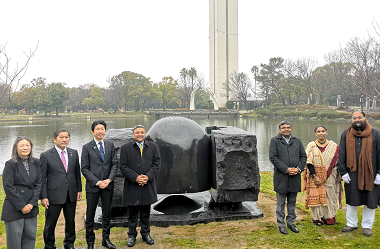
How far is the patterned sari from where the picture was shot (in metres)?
4.78

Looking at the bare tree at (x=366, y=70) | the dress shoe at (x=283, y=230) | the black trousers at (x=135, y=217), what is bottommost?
the dress shoe at (x=283, y=230)

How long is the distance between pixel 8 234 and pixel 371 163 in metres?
4.71

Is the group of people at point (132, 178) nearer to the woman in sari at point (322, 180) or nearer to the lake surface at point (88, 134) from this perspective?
the woman in sari at point (322, 180)

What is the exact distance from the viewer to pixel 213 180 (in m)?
5.44

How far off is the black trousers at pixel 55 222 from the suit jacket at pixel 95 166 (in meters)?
0.33

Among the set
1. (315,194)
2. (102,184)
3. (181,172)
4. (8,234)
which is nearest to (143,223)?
(102,184)

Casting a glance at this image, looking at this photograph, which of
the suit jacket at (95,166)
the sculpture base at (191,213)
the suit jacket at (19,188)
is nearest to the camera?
the suit jacket at (19,188)

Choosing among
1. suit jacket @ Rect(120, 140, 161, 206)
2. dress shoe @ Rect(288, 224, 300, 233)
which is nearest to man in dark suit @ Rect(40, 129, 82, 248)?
suit jacket @ Rect(120, 140, 161, 206)

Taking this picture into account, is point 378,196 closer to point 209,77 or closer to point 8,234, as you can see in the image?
point 8,234

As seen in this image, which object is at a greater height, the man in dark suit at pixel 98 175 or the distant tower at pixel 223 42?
the distant tower at pixel 223 42

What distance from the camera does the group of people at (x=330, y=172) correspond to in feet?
14.5

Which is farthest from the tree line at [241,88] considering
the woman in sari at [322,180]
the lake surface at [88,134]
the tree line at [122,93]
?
the woman in sari at [322,180]

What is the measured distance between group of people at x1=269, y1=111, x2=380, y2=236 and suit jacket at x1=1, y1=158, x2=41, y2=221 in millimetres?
3194

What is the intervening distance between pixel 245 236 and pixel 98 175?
2.21 metres
